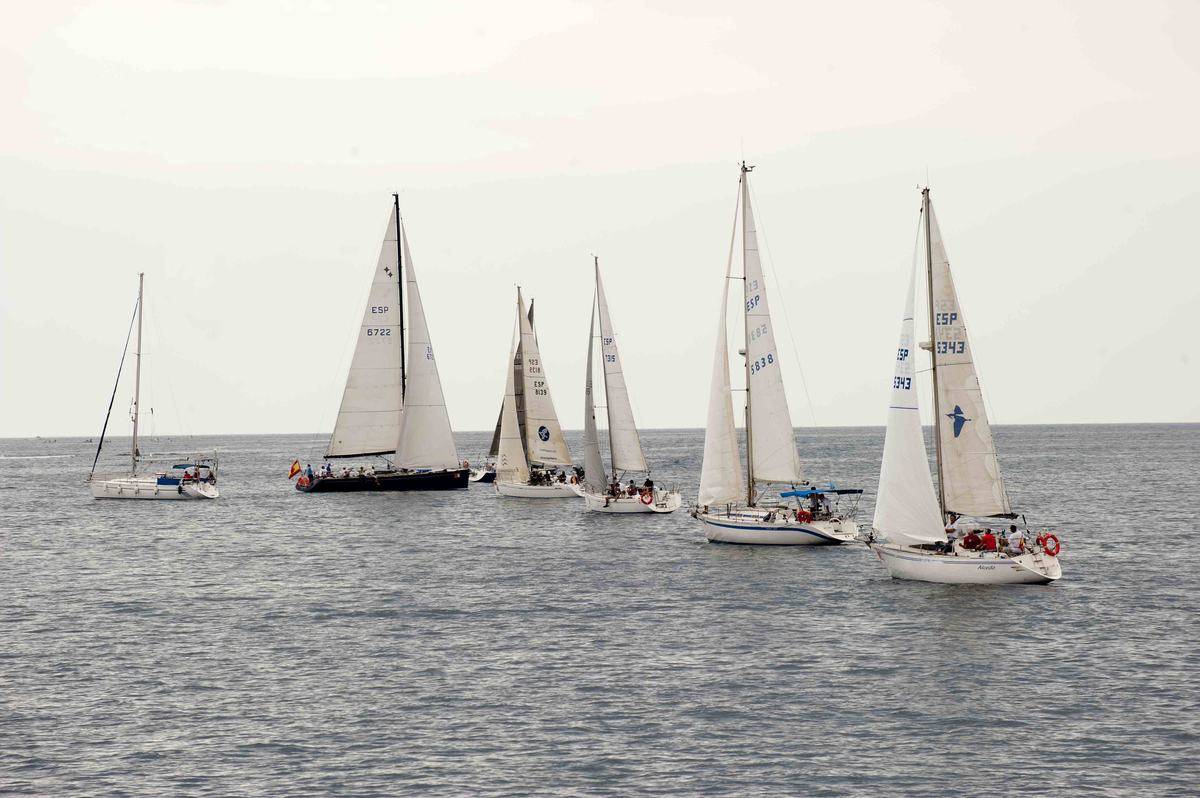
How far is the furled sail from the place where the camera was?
199ft

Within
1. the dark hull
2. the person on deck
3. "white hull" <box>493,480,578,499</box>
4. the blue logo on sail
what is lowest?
the person on deck

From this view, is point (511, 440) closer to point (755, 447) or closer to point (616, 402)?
point (616, 402)

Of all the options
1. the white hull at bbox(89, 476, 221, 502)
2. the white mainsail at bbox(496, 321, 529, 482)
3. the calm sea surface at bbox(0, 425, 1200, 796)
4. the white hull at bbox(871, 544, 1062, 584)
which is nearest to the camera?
the calm sea surface at bbox(0, 425, 1200, 796)

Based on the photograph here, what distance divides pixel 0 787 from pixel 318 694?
858 centimetres

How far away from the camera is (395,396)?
92.9 meters

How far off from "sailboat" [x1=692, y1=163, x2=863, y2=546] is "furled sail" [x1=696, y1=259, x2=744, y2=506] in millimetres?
48

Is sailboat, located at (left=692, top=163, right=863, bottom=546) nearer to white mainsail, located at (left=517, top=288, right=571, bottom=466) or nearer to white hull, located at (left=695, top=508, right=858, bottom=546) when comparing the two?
white hull, located at (left=695, top=508, right=858, bottom=546)

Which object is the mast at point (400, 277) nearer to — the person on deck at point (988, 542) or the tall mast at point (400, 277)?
the tall mast at point (400, 277)

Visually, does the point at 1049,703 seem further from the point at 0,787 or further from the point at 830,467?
the point at 830,467

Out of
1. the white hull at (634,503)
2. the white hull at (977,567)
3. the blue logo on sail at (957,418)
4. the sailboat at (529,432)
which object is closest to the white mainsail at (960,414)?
the blue logo on sail at (957,418)

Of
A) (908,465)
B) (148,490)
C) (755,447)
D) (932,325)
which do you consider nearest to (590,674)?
(908,465)

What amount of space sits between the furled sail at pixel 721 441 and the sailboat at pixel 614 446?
1517 cm

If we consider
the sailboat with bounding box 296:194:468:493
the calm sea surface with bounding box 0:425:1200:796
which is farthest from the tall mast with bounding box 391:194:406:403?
the calm sea surface with bounding box 0:425:1200:796

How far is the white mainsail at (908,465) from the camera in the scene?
4503 centimetres
